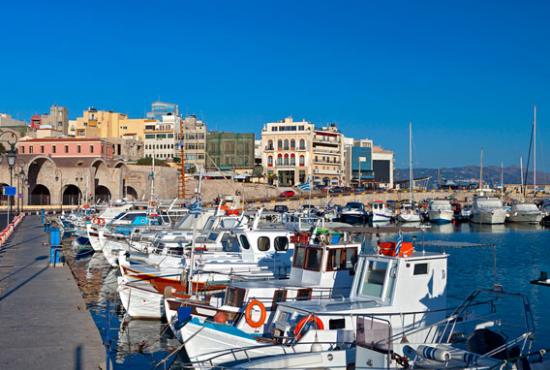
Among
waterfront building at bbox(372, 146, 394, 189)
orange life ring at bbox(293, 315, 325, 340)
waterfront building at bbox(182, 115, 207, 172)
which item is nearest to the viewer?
orange life ring at bbox(293, 315, 325, 340)

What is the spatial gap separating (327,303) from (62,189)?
223ft

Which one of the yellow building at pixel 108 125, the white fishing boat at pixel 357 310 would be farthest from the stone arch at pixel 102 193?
the white fishing boat at pixel 357 310

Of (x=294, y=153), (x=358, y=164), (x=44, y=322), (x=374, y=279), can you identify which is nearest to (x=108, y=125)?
(x=294, y=153)

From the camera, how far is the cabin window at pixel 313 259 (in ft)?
55.9

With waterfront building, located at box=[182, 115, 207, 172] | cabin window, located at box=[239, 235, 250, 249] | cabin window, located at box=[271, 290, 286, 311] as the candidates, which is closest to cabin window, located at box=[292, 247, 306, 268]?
cabin window, located at box=[271, 290, 286, 311]

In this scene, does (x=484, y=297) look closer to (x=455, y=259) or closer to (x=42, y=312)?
(x=455, y=259)

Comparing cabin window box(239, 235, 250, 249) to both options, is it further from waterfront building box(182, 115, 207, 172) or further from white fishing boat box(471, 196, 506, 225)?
waterfront building box(182, 115, 207, 172)

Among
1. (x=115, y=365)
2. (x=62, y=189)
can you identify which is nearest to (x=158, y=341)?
(x=115, y=365)

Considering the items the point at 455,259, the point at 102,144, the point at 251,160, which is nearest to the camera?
the point at 455,259

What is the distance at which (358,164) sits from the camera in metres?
138

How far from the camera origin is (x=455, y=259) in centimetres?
3816

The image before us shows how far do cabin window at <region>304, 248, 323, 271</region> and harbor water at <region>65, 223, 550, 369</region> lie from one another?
160 inches

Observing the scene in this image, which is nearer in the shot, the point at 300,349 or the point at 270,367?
the point at 270,367

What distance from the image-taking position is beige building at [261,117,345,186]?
382 feet
